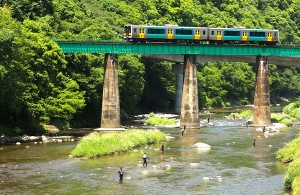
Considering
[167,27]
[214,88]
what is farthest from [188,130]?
[214,88]

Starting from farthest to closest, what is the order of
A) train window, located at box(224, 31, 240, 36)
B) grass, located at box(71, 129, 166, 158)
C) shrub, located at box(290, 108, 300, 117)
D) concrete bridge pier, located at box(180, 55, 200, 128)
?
shrub, located at box(290, 108, 300, 117) < train window, located at box(224, 31, 240, 36) < concrete bridge pier, located at box(180, 55, 200, 128) < grass, located at box(71, 129, 166, 158)

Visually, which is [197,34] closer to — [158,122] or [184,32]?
[184,32]

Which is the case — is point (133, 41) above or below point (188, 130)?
above

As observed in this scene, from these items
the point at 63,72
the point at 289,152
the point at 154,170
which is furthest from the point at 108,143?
the point at 63,72

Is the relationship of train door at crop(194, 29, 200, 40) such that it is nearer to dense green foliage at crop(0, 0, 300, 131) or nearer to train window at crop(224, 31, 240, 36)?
train window at crop(224, 31, 240, 36)

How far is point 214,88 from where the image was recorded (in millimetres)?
172625

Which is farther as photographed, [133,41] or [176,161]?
[133,41]

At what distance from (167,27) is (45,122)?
2622 centimetres

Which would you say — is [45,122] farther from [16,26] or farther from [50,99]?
[16,26]

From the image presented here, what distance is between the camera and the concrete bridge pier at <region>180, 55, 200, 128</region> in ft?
367

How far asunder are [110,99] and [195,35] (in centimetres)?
1872

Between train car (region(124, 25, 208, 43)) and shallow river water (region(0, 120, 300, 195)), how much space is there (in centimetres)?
2662

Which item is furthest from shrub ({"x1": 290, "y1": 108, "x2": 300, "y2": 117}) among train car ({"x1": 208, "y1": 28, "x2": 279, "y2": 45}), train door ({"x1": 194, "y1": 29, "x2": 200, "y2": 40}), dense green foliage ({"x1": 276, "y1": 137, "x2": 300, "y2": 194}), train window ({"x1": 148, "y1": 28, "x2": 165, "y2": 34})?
dense green foliage ({"x1": 276, "y1": 137, "x2": 300, "y2": 194})

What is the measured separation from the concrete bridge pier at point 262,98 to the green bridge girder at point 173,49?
204 cm
